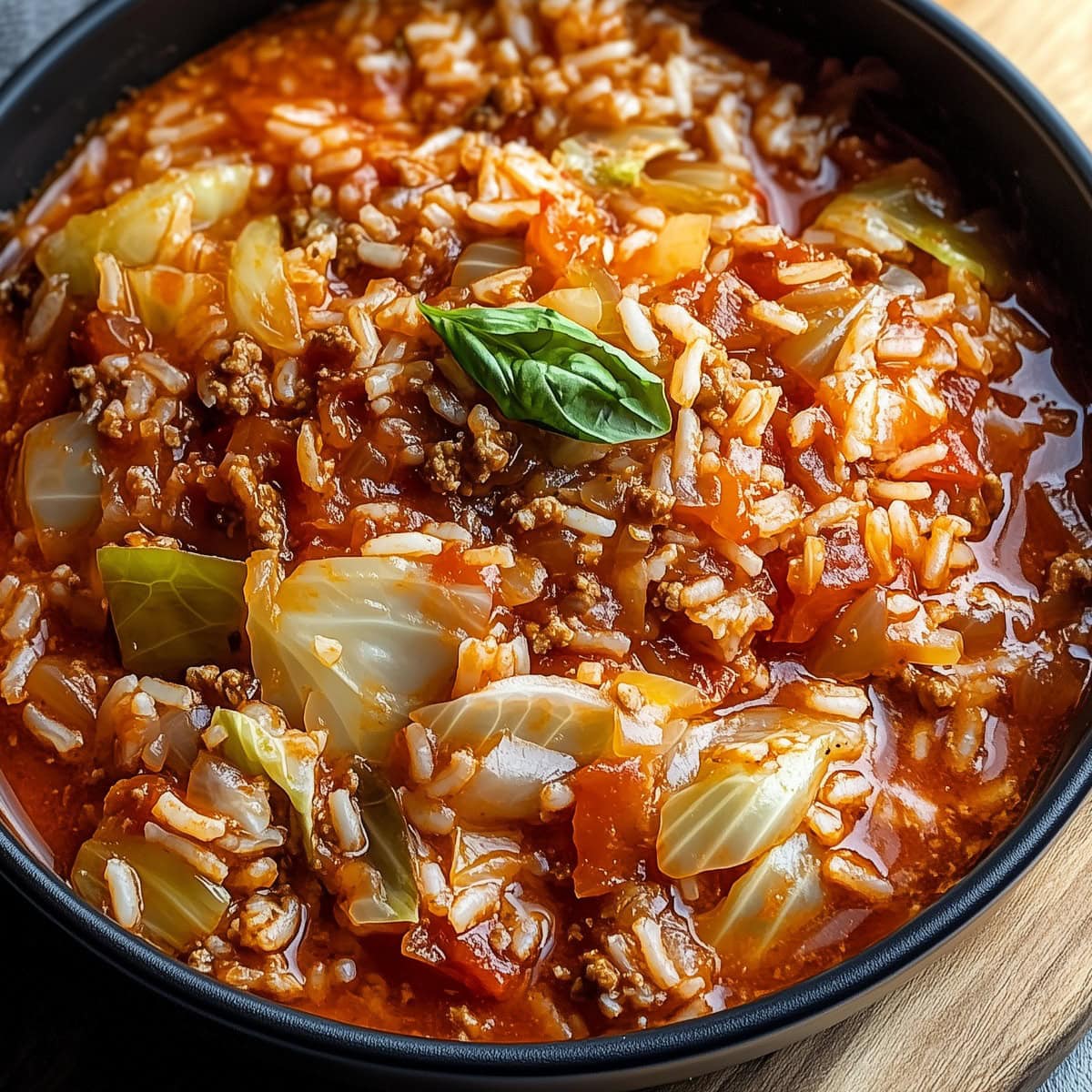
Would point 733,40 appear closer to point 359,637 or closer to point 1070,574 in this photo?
point 1070,574

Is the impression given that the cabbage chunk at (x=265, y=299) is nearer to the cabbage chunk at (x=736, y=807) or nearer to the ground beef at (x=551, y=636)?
the ground beef at (x=551, y=636)

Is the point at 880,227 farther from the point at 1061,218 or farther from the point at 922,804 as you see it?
the point at 922,804

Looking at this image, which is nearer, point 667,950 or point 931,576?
point 667,950

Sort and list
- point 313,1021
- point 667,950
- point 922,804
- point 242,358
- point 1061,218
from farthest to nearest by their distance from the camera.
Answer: point 1061,218 → point 242,358 → point 922,804 → point 667,950 → point 313,1021

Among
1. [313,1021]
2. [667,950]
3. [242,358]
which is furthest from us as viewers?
[242,358]

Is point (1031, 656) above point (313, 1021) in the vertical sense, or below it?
above

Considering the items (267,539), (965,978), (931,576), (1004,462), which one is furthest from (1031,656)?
(267,539)
